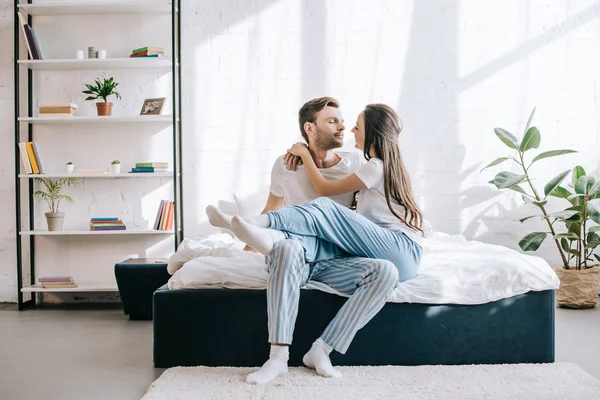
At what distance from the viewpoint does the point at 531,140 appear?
12.7 feet

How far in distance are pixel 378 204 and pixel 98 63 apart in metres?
2.30

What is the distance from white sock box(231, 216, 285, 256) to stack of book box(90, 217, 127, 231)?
1.99 m

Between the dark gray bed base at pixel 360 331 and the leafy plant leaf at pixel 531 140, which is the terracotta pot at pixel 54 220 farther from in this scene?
the leafy plant leaf at pixel 531 140

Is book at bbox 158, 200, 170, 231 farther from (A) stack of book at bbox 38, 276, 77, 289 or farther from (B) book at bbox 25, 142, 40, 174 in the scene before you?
(B) book at bbox 25, 142, 40, 174

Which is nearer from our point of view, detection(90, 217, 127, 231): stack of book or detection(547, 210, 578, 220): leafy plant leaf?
detection(547, 210, 578, 220): leafy plant leaf

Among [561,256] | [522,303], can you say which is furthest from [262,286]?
[561,256]

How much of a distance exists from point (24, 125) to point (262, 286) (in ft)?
8.36

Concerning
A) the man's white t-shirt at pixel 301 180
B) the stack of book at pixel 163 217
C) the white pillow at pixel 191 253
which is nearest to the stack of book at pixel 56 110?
the stack of book at pixel 163 217

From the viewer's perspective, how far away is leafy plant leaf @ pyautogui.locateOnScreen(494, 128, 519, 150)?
3.86 metres

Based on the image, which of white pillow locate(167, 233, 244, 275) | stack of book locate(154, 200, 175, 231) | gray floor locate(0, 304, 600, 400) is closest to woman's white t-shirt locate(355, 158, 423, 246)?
white pillow locate(167, 233, 244, 275)

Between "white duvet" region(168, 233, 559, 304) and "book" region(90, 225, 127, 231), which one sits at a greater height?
"book" region(90, 225, 127, 231)

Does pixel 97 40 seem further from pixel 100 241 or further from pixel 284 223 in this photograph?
pixel 284 223

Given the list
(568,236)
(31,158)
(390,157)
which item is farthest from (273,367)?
(31,158)

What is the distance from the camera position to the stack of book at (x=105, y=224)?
3977 mm
